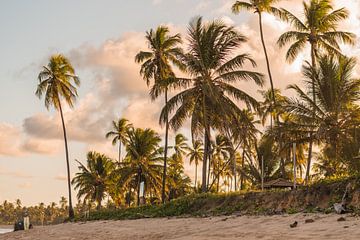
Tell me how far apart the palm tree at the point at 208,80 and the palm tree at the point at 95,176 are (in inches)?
941

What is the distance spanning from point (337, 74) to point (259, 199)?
7456 mm

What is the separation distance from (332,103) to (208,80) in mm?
6114

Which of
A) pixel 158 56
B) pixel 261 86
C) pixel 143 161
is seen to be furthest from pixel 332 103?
pixel 143 161

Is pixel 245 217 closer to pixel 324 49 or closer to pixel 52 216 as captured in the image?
pixel 324 49

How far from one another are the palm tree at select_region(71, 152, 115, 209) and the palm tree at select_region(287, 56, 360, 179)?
1126 inches

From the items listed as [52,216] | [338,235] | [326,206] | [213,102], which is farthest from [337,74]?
[52,216]

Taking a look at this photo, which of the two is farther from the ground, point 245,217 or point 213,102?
point 213,102

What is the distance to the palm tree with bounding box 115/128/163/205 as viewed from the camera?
37.6 m

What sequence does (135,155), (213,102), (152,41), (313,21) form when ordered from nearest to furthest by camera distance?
(213,102), (313,21), (152,41), (135,155)

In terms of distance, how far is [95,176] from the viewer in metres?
45.3

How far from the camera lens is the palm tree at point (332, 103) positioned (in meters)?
19.7

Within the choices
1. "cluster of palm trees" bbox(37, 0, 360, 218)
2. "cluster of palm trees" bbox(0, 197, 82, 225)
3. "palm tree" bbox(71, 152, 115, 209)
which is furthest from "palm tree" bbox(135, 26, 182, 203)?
"cluster of palm trees" bbox(0, 197, 82, 225)

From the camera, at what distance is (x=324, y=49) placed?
26031 millimetres

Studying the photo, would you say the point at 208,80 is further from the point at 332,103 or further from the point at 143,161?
the point at 143,161
